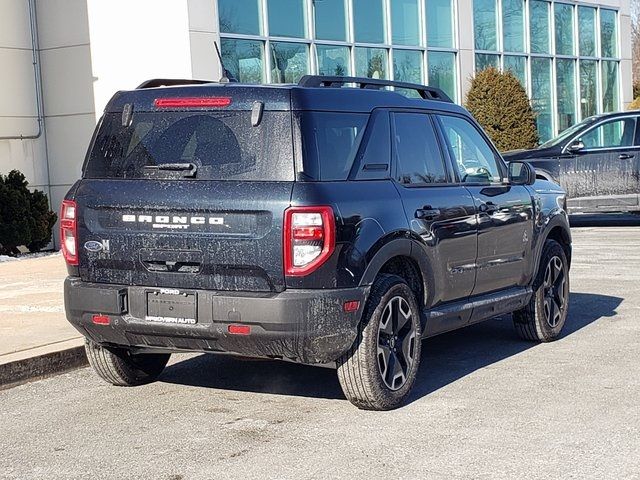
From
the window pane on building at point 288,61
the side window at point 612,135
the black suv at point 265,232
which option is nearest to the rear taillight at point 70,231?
the black suv at point 265,232

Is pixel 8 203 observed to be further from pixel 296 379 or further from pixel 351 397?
pixel 351 397

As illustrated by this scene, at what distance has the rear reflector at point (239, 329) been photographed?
603cm

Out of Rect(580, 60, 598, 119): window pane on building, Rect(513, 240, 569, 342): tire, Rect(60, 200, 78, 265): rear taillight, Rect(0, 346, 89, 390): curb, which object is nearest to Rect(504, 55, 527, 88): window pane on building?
Rect(580, 60, 598, 119): window pane on building

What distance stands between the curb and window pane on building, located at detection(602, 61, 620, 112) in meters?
24.5

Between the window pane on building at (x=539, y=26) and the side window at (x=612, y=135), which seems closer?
the side window at (x=612, y=135)

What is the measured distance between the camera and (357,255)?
6191 millimetres

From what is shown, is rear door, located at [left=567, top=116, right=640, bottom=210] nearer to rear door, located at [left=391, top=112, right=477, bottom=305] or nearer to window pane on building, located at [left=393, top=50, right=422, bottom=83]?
window pane on building, located at [left=393, top=50, right=422, bottom=83]

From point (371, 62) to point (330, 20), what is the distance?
1450 millimetres

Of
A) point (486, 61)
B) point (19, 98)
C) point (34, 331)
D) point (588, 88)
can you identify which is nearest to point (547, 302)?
point (34, 331)

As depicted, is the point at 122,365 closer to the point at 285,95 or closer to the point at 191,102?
the point at 191,102

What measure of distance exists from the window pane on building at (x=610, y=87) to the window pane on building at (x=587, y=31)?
0.80 meters

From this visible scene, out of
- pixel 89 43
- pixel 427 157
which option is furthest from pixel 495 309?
pixel 89 43

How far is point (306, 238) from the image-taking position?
598cm

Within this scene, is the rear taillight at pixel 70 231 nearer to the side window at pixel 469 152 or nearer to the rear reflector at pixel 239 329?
the rear reflector at pixel 239 329
